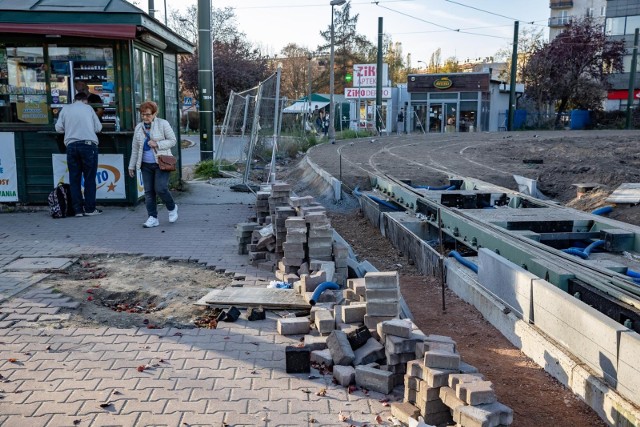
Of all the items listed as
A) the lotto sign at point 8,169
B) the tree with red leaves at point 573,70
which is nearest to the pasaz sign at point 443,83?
the tree with red leaves at point 573,70

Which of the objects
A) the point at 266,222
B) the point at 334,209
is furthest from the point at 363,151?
the point at 266,222

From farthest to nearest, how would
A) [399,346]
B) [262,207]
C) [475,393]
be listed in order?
[262,207] → [399,346] → [475,393]

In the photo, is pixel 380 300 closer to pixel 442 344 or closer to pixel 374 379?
pixel 374 379

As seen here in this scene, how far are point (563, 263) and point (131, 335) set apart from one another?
3.98 meters

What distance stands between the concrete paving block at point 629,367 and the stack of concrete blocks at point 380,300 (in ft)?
5.13

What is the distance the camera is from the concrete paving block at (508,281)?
519 cm

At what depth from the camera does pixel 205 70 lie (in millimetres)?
15797

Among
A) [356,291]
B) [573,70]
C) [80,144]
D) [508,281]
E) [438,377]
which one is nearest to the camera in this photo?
[438,377]

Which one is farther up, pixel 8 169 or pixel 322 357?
pixel 8 169

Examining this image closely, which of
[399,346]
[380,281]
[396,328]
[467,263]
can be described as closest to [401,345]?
[399,346]

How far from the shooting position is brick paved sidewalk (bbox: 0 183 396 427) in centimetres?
392

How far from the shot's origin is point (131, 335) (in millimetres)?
5254

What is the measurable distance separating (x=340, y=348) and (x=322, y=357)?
0.18m

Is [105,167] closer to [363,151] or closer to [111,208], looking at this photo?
[111,208]
